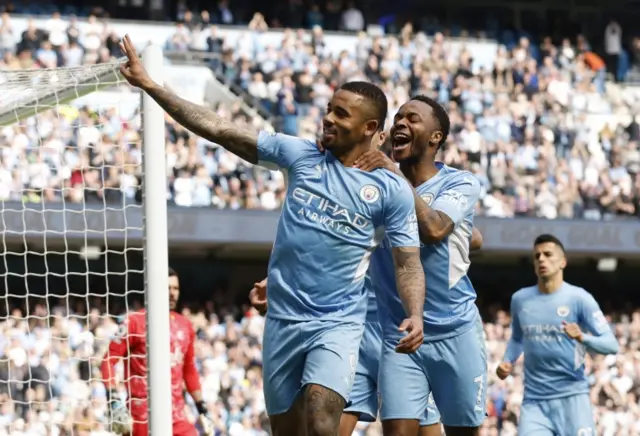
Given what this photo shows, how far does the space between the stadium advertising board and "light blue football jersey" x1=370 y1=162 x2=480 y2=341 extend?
981 cm

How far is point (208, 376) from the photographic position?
18.1m

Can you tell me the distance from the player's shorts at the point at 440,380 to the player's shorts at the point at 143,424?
3146 mm

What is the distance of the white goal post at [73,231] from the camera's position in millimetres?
8672

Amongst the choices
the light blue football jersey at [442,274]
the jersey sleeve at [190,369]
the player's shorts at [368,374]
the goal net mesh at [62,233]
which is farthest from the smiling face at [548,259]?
the player's shorts at [368,374]

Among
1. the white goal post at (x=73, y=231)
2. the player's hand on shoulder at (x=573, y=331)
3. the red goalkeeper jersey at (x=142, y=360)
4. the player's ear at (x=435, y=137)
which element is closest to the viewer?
the player's ear at (x=435, y=137)

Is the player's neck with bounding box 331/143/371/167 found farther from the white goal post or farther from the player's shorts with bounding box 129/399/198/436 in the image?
the player's shorts with bounding box 129/399/198/436

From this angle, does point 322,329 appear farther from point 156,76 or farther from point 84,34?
point 84,34

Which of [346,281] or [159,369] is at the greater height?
[346,281]

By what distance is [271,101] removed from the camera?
79.2 ft

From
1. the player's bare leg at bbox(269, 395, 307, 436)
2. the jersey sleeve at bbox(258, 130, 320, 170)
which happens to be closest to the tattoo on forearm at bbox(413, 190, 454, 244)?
the jersey sleeve at bbox(258, 130, 320, 170)

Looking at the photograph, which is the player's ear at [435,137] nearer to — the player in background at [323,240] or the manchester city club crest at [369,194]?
the player in background at [323,240]

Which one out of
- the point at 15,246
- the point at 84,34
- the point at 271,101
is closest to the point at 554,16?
the point at 271,101

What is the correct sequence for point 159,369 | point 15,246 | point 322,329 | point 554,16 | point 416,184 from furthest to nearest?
point 554,16
point 15,246
point 159,369
point 416,184
point 322,329

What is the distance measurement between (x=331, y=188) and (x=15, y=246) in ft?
52.3
